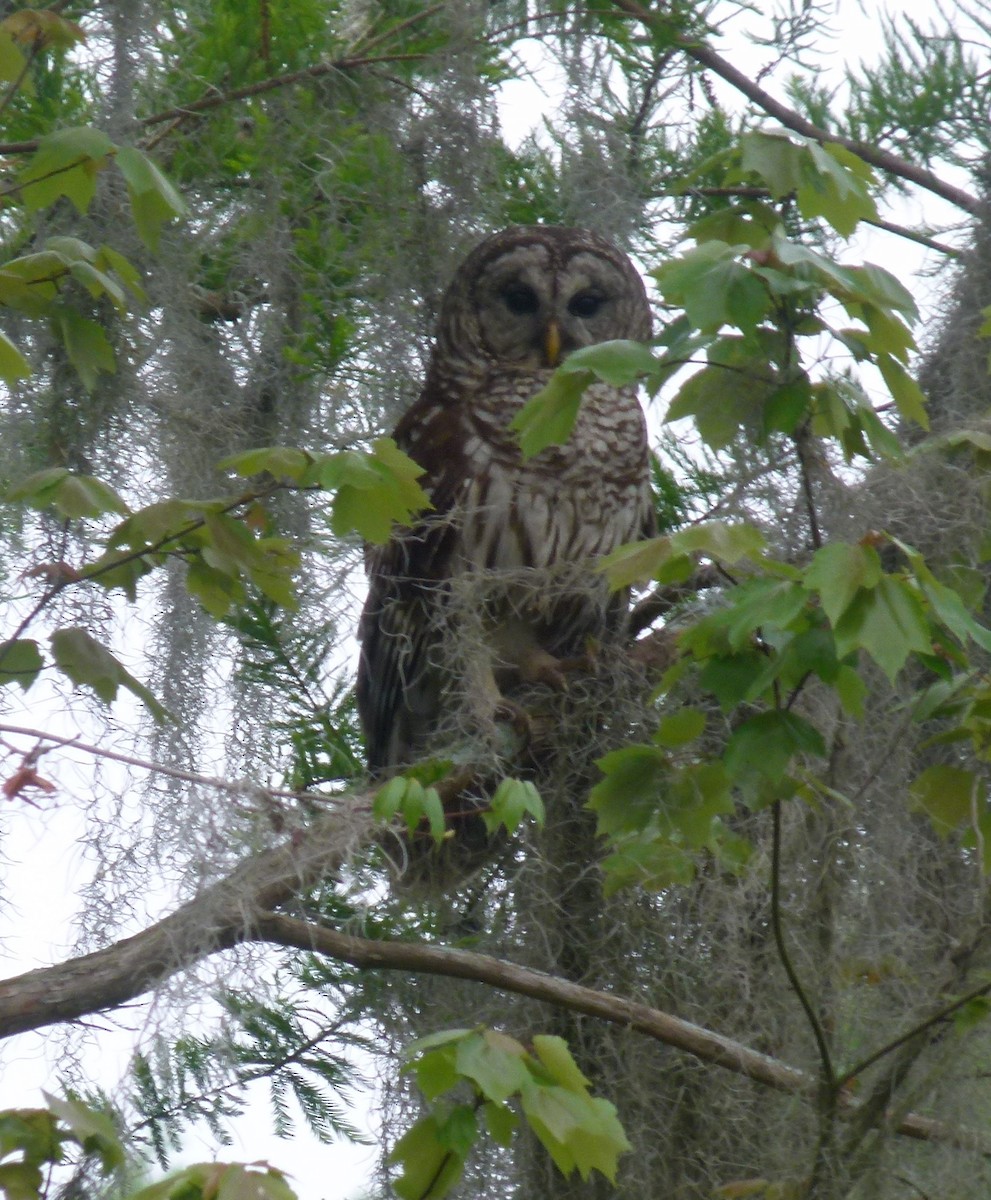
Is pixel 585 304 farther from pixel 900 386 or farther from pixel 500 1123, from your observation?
pixel 500 1123

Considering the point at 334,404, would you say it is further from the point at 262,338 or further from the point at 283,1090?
the point at 283,1090

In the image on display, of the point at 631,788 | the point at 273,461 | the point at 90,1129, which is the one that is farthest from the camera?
the point at 631,788

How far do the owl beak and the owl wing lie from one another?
310 mm

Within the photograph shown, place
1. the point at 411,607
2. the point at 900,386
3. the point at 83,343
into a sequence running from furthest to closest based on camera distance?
the point at 411,607, the point at 83,343, the point at 900,386

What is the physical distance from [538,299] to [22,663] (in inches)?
76.6

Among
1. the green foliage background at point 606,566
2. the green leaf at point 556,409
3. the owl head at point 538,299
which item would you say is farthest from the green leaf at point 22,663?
the owl head at point 538,299

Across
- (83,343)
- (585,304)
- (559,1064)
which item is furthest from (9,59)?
(585,304)

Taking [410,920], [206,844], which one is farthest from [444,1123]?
[410,920]

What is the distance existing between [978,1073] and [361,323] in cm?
221

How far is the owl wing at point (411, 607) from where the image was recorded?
3.72 metres

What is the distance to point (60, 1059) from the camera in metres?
2.56

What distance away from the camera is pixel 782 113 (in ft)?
12.3

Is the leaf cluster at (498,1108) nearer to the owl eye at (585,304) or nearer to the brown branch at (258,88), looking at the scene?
the brown branch at (258,88)

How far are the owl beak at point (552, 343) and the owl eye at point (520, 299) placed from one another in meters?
0.06
